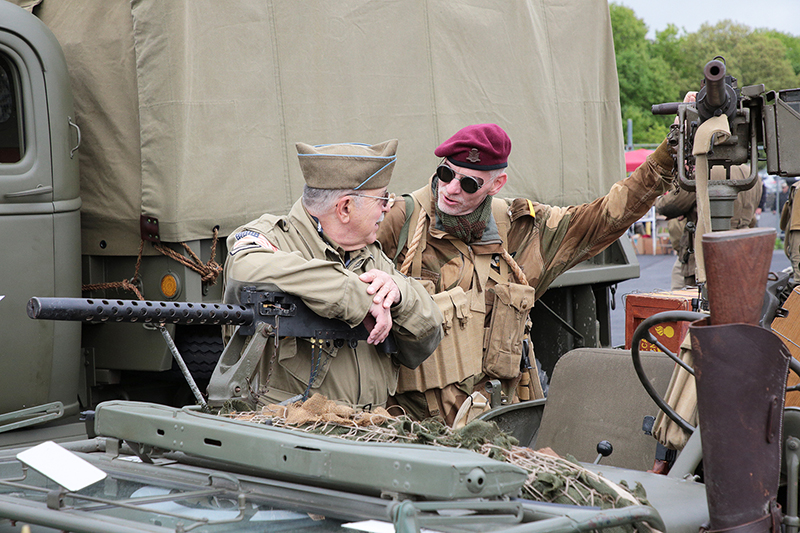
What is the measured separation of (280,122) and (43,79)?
112 cm

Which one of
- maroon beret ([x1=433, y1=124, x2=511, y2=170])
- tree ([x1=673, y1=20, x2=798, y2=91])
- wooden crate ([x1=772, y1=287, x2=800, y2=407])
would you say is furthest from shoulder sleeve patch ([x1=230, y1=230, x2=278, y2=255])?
tree ([x1=673, y1=20, x2=798, y2=91])

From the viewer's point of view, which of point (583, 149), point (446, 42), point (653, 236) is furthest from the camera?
point (653, 236)

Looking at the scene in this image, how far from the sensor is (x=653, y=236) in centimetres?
2053

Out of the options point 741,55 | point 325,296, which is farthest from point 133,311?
point 741,55

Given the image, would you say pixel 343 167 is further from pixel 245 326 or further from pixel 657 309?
pixel 657 309

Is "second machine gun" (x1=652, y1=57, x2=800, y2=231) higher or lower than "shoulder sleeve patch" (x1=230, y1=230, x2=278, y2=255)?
higher

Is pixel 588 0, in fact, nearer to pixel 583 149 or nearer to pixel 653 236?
pixel 583 149

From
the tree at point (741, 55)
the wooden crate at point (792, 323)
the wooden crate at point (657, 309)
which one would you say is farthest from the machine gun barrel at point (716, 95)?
the tree at point (741, 55)

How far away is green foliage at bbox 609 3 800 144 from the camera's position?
4006 cm

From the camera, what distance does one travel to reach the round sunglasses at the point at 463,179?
3.56 m

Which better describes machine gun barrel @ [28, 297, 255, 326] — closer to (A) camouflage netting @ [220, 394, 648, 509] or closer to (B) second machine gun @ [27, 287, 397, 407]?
(B) second machine gun @ [27, 287, 397, 407]

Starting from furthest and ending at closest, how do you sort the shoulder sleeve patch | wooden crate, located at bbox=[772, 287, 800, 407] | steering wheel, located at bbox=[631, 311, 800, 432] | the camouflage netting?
wooden crate, located at bbox=[772, 287, 800, 407]
the shoulder sleeve patch
steering wheel, located at bbox=[631, 311, 800, 432]
the camouflage netting

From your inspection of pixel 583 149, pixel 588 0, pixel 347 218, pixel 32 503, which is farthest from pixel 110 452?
pixel 588 0

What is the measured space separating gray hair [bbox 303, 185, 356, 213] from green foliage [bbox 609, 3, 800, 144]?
35.7 m
